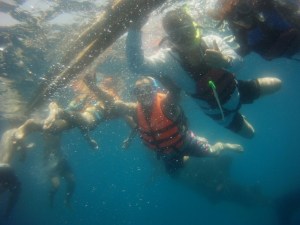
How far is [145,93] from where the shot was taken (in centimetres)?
768

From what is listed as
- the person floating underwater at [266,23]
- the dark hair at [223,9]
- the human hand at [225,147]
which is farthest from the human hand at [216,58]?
the human hand at [225,147]

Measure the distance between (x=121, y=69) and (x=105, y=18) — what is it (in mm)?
12977

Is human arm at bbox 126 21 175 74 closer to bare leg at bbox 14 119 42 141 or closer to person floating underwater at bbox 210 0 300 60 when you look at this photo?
person floating underwater at bbox 210 0 300 60

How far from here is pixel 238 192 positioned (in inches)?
813

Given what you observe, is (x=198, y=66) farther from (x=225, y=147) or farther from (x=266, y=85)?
(x=225, y=147)

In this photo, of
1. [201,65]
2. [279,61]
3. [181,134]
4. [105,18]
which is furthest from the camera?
[279,61]

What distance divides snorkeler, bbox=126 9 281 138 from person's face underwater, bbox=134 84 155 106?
158 centimetres

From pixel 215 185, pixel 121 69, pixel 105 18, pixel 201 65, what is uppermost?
pixel 105 18

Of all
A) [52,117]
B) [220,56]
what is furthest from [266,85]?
[52,117]

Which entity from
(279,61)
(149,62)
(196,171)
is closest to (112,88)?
(196,171)

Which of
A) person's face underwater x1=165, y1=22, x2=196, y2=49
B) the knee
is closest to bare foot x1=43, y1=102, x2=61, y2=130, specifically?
person's face underwater x1=165, y1=22, x2=196, y2=49

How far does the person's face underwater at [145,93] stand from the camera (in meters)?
7.58

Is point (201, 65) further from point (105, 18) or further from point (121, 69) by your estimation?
point (121, 69)

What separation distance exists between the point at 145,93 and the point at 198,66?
2473mm
